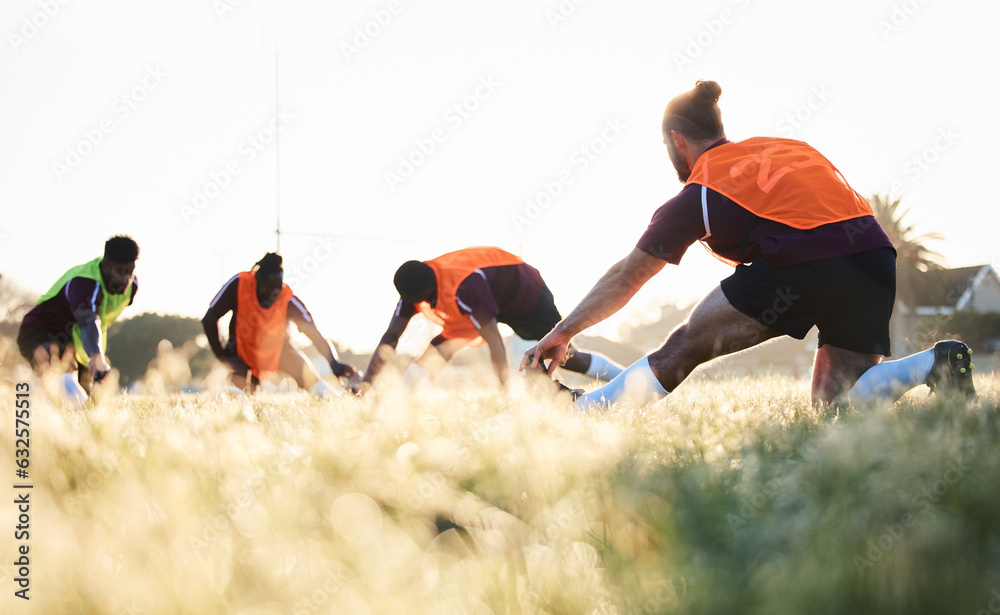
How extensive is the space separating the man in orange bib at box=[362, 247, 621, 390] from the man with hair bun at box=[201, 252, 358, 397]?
935 millimetres

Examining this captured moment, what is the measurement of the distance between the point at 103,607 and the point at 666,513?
1.09 meters

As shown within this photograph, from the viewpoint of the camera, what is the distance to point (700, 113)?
353cm

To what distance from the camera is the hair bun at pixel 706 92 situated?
350cm

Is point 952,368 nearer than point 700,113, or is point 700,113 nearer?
point 952,368

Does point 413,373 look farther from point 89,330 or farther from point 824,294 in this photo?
point 824,294

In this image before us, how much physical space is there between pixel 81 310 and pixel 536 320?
172 inches

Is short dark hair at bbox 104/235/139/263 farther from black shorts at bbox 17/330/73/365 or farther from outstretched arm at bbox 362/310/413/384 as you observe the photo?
outstretched arm at bbox 362/310/413/384

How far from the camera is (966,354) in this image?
313cm

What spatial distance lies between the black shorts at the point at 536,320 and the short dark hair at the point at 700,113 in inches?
108

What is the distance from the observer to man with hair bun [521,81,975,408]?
3.12m

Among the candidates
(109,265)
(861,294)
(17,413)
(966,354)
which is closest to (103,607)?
(17,413)

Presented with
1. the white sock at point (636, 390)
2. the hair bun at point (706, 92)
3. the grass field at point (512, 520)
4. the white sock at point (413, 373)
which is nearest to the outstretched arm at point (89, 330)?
the white sock at point (413, 373)

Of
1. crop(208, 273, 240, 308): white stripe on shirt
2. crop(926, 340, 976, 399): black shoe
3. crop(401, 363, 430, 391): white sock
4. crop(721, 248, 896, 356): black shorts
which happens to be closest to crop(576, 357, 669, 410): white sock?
crop(721, 248, 896, 356): black shorts

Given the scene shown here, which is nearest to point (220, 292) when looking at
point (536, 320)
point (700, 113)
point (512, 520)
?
point (536, 320)
